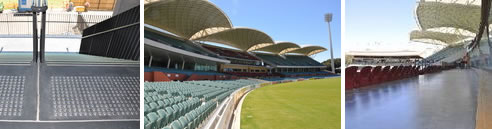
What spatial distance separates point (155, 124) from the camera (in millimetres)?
2166

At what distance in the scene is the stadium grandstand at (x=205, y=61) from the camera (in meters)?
4.52

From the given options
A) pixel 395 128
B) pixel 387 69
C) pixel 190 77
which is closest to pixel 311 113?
pixel 387 69

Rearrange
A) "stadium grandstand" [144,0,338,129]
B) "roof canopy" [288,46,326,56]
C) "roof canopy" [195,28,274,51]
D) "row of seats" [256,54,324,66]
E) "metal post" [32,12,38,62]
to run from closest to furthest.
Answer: "stadium grandstand" [144,0,338,129]
"metal post" [32,12,38,62]
"roof canopy" [288,46,326,56]
"roof canopy" [195,28,274,51]
"row of seats" [256,54,324,66]

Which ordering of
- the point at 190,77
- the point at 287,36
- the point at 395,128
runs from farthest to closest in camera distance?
1. the point at 190,77
2. the point at 287,36
3. the point at 395,128

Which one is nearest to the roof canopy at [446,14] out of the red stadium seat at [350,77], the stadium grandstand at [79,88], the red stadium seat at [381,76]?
the red stadium seat at [381,76]

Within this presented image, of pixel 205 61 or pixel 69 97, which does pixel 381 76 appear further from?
pixel 205 61

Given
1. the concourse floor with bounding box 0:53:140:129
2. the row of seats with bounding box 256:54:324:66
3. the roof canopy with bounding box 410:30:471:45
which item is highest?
the roof canopy with bounding box 410:30:471:45

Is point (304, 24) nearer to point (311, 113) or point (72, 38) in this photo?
point (311, 113)

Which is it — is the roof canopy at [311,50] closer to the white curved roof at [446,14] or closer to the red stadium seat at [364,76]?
the red stadium seat at [364,76]

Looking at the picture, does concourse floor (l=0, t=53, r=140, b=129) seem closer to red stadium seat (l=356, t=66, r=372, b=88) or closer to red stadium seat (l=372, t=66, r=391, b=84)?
red stadium seat (l=356, t=66, r=372, b=88)

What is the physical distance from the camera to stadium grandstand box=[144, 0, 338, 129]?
452 centimetres

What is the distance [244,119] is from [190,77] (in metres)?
8.27

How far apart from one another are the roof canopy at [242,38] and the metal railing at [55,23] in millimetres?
9045

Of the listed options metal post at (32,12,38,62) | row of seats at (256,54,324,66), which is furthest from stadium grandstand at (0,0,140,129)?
row of seats at (256,54,324,66)
